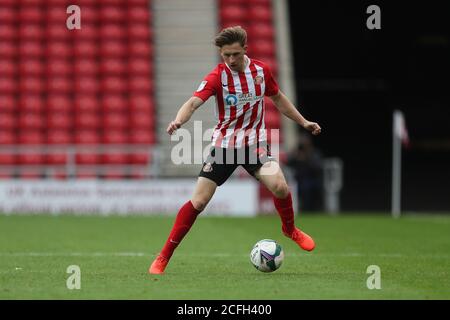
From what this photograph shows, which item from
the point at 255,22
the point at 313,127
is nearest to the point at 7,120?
the point at 255,22

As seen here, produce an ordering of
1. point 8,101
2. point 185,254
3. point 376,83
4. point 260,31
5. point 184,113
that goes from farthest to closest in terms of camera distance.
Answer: point 376,83 → point 260,31 → point 8,101 → point 185,254 → point 184,113

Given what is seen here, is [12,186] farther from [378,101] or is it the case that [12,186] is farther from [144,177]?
[378,101]

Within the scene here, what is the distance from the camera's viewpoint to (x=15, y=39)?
24047 millimetres

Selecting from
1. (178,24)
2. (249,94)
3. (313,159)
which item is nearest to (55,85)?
(178,24)

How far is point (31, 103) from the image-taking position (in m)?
22.4

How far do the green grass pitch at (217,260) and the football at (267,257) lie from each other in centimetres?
8

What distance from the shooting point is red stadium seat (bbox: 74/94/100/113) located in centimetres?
2236

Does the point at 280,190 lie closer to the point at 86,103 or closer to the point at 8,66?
the point at 86,103

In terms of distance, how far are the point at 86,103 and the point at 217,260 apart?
12.7 meters

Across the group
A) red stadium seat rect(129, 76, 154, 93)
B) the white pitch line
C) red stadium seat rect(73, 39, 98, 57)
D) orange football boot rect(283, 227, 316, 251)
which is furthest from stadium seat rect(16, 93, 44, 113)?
orange football boot rect(283, 227, 316, 251)

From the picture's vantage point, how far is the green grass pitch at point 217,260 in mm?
7734

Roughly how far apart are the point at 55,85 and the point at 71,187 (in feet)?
14.5

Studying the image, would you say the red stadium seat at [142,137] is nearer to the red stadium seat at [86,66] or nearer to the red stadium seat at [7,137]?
the red stadium seat at [86,66]

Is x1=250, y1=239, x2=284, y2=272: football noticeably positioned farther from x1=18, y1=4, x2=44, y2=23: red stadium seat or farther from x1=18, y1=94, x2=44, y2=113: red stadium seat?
x1=18, y1=4, x2=44, y2=23: red stadium seat
